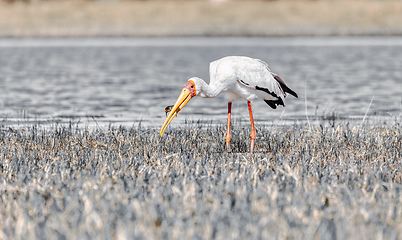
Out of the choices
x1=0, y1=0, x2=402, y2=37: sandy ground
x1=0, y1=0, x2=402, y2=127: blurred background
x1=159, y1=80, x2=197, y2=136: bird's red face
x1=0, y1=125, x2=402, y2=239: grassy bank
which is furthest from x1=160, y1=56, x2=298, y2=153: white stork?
x1=0, y1=0, x2=402, y2=37: sandy ground

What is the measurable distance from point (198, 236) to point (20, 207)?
1.64 m

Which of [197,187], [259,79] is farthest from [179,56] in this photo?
[197,187]

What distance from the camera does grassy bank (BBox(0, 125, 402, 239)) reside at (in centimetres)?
534

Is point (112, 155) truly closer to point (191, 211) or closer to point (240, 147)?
point (240, 147)

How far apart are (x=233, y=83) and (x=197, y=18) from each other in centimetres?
5460

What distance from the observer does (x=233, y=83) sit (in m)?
8.84

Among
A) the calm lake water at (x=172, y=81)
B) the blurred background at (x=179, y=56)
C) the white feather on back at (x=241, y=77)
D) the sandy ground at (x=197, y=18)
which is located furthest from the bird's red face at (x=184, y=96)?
the sandy ground at (x=197, y=18)

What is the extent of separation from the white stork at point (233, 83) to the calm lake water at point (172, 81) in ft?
5.32

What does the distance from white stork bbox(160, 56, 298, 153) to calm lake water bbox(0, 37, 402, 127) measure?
1621mm

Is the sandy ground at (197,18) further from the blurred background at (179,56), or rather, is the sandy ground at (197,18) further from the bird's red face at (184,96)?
the bird's red face at (184,96)

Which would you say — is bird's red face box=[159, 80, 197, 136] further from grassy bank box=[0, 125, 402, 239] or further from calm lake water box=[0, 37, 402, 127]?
calm lake water box=[0, 37, 402, 127]

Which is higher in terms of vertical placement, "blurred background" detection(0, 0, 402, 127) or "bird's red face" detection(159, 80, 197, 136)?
"blurred background" detection(0, 0, 402, 127)

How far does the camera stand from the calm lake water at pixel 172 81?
47.8 ft

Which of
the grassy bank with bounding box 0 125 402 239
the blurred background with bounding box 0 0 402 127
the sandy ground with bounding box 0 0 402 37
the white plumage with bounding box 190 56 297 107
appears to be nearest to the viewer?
the grassy bank with bounding box 0 125 402 239
